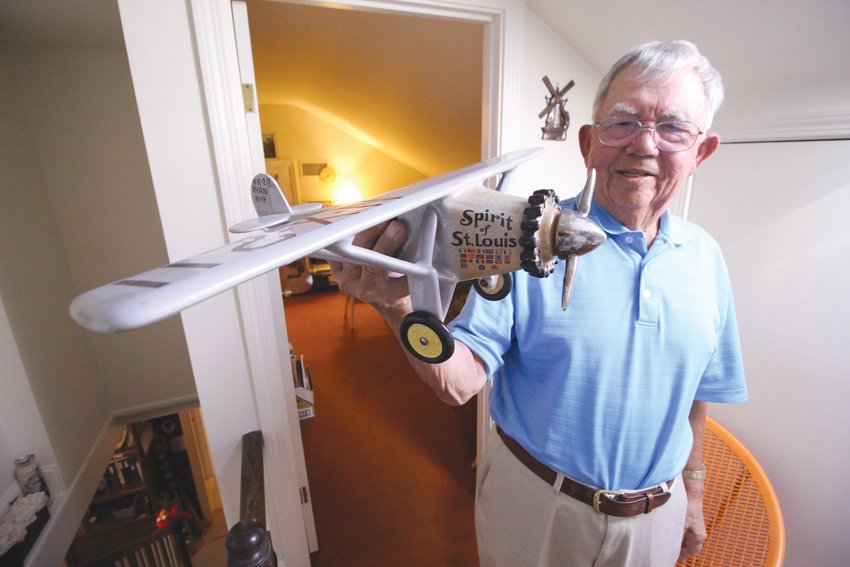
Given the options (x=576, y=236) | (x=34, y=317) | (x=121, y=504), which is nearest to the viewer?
(x=576, y=236)

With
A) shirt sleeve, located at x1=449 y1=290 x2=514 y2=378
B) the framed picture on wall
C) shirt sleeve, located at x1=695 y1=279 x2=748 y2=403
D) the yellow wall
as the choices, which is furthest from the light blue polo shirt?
the framed picture on wall

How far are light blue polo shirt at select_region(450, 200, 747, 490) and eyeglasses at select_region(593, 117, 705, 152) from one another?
159 mm

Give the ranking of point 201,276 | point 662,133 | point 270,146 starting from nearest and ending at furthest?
1. point 201,276
2. point 662,133
3. point 270,146

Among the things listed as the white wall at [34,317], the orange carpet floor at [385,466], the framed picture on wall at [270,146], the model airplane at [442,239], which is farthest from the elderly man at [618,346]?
the framed picture on wall at [270,146]

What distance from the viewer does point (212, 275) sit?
0.31 metres

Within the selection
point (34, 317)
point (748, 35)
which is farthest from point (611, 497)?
point (34, 317)

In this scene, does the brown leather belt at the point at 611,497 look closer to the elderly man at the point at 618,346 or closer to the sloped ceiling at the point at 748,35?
the elderly man at the point at 618,346

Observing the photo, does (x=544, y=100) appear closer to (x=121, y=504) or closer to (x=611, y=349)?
(x=611, y=349)

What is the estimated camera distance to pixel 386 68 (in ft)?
7.39

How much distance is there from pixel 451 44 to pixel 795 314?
1.82 m

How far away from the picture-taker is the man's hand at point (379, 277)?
1.87 feet

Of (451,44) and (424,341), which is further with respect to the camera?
(451,44)

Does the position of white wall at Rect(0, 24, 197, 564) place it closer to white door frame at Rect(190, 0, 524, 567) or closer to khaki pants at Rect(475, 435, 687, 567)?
white door frame at Rect(190, 0, 524, 567)

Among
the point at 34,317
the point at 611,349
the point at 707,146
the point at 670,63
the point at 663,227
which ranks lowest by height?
the point at 34,317
